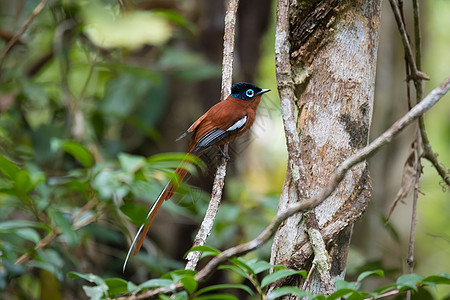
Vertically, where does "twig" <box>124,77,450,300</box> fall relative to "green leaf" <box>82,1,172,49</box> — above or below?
below

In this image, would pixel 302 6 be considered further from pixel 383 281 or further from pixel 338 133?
pixel 383 281

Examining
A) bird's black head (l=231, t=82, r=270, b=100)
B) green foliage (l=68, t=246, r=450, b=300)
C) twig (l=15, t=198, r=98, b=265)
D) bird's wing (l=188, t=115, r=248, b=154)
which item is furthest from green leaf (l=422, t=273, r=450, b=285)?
twig (l=15, t=198, r=98, b=265)

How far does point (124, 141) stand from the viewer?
4184mm

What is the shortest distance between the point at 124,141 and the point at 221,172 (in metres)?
2.55

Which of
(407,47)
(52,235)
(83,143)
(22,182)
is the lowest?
(52,235)

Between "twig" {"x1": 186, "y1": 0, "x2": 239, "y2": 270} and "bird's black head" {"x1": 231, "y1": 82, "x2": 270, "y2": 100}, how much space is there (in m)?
0.33

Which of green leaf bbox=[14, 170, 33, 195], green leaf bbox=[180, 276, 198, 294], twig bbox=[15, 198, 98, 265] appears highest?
green leaf bbox=[180, 276, 198, 294]

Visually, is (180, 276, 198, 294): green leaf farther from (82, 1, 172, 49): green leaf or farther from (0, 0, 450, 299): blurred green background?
(82, 1, 172, 49): green leaf

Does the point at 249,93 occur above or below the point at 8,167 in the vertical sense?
above

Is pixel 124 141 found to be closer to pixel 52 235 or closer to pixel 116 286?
pixel 52 235

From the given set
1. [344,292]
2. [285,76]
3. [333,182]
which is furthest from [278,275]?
[285,76]

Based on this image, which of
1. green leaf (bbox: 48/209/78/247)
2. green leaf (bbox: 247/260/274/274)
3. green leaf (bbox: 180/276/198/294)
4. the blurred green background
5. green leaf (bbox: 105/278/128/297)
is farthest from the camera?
the blurred green background

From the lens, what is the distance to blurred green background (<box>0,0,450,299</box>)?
2.47m

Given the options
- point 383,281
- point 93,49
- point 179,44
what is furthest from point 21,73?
point 383,281
